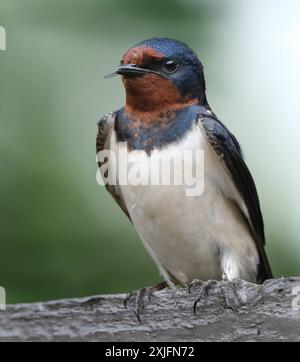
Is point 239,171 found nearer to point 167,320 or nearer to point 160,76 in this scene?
point 160,76

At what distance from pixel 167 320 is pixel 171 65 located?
84cm

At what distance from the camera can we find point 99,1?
2.52m

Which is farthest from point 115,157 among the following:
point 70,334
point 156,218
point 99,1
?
point 70,334

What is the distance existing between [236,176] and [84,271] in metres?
0.44

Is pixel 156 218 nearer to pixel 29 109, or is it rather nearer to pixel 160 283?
pixel 160 283

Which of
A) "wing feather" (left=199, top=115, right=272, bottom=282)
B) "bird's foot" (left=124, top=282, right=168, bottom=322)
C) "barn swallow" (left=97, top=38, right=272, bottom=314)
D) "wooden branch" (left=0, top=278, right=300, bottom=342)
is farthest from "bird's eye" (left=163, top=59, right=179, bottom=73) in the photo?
"wooden branch" (left=0, top=278, right=300, bottom=342)

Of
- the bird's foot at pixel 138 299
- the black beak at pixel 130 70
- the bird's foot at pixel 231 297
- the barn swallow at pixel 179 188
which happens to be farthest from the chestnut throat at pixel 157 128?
the bird's foot at pixel 231 297

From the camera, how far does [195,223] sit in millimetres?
2248

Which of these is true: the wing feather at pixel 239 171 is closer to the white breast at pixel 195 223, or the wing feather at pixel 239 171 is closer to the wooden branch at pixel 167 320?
the white breast at pixel 195 223

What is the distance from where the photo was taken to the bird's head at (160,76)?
2.22 m

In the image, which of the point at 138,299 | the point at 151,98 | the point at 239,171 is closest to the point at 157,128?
the point at 151,98

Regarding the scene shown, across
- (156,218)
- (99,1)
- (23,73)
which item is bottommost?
(156,218)
